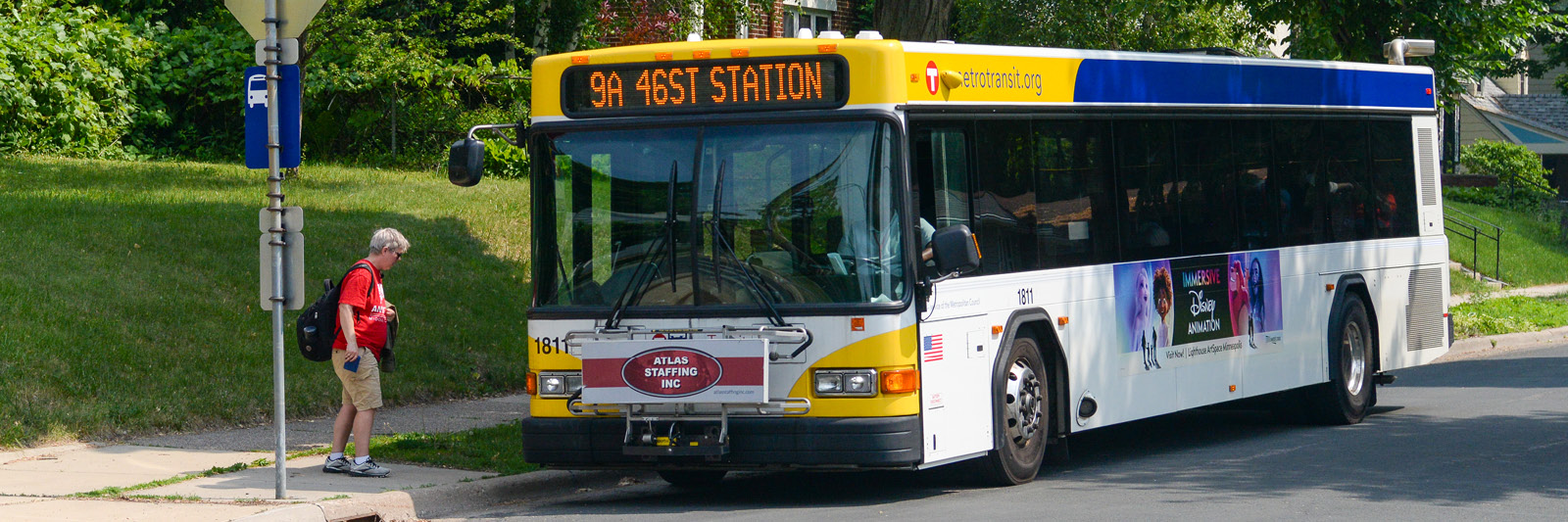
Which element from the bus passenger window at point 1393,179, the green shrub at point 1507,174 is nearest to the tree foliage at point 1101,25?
the green shrub at point 1507,174

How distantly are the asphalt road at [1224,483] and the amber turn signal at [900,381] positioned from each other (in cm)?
66

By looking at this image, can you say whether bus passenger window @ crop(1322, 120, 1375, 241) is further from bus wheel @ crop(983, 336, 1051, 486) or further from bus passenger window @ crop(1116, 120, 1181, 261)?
bus wheel @ crop(983, 336, 1051, 486)

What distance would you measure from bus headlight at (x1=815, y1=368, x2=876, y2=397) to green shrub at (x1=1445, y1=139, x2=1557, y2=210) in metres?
31.7

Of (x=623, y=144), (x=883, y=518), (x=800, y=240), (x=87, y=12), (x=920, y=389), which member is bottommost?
(x=883, y=518)

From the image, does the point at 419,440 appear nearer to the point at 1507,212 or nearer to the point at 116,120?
the point at 116,120

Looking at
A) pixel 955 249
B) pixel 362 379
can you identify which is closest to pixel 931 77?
pixel 955 249

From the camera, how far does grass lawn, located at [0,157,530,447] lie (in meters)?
11.5

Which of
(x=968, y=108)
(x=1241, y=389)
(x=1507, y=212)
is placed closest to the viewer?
(x=968, y=108)

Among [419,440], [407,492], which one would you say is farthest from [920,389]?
[419,440]

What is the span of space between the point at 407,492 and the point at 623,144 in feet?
7.32

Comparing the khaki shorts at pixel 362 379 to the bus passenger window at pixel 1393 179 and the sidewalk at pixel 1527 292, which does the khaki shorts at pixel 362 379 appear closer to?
the bus passenger window at pixel 1393 179

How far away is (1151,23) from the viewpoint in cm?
2858

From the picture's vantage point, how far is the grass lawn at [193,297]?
11.5 metres

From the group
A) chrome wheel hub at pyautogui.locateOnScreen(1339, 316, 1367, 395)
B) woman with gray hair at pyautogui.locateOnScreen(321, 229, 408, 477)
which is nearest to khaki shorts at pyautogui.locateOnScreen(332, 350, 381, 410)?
woman with gray hair at pyautogui.locateOnScreen(321, 229, 408, 477)
